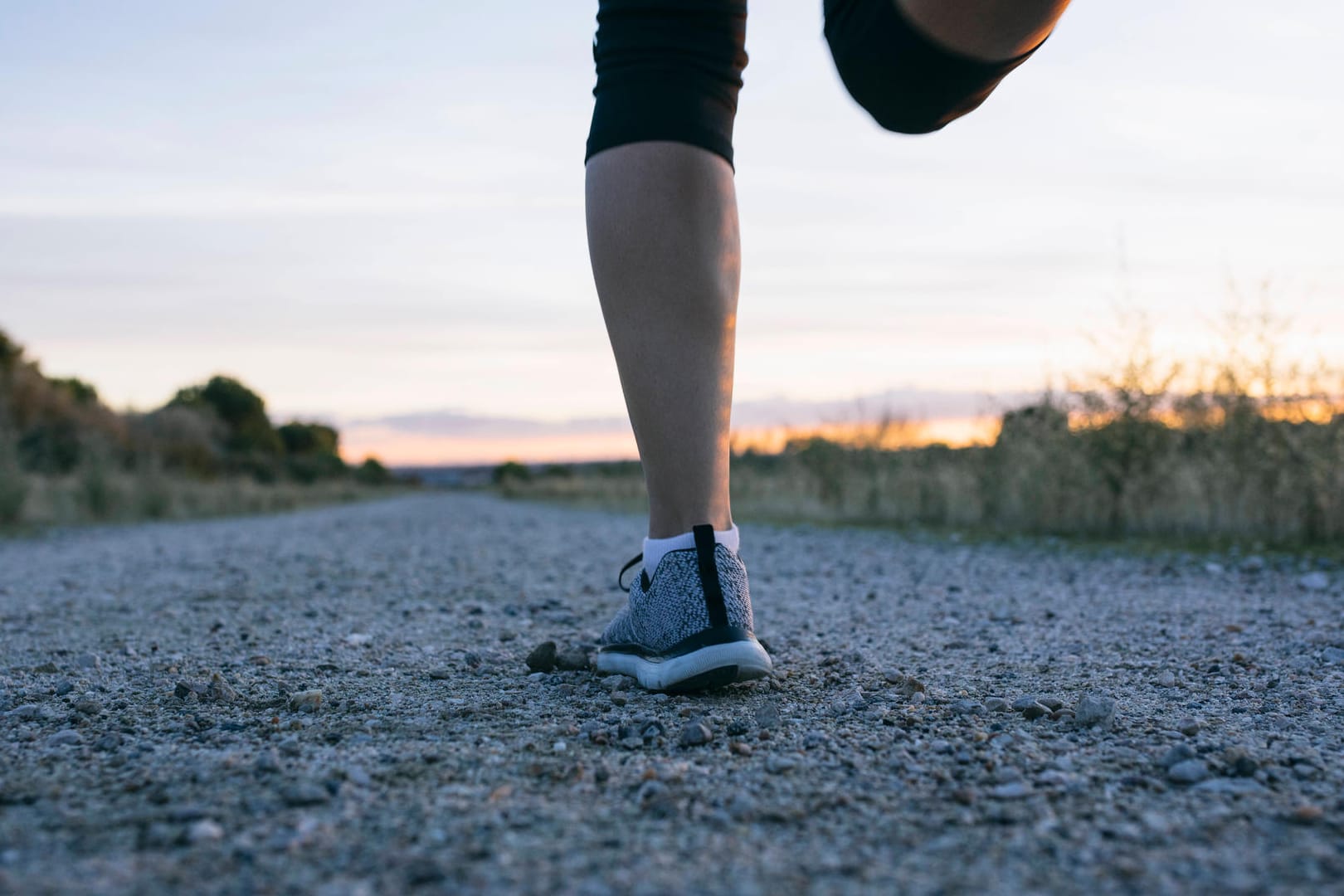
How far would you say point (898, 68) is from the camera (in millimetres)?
1545

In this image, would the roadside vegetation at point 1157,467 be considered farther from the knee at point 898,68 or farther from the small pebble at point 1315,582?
the knee at point 898,68

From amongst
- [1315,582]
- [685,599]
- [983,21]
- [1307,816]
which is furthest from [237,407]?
[1307,816]

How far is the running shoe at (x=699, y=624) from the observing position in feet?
5.15

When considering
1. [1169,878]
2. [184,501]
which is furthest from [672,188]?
[184,501]

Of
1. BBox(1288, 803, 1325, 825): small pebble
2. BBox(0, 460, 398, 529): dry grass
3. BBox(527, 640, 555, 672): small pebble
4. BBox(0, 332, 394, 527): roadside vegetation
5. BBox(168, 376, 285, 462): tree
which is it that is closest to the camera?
BBox(1288, 803, 1325, 825): small pebble

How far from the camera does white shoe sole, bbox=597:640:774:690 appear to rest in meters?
1.56

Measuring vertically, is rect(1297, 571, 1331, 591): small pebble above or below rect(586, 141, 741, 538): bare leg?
below

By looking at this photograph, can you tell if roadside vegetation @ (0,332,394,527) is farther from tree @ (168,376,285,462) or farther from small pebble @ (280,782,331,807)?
small pebble @ (280,782,331,807)

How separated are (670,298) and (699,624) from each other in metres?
0.56

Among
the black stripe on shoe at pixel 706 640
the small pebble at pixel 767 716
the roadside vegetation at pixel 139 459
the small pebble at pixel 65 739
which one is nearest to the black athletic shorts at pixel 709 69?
the black stripe on shoe at pixel 706 640

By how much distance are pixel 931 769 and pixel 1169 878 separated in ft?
1.19

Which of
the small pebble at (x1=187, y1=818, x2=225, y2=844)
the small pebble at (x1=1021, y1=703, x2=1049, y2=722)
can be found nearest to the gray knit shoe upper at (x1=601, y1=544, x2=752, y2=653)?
the small pebble at (x1=1021, y1=703, x2=1049, y2=722)

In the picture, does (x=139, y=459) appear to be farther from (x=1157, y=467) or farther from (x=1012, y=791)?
(x=1012, y=791)

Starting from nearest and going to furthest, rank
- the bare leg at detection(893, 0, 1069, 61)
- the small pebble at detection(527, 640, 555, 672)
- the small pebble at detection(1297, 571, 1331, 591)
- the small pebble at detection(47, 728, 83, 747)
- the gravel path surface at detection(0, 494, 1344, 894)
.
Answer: the gravel path surface at detection(0, 494, 1344, 894) < the small pebble at detection(47, 728, 83, 747) < the bare leg at detection(893, 0, 1069, 61) < the small pebble at detection(527, 640, 555, 672) < the small pebble at detection(1297, 571, 1331, 591)
